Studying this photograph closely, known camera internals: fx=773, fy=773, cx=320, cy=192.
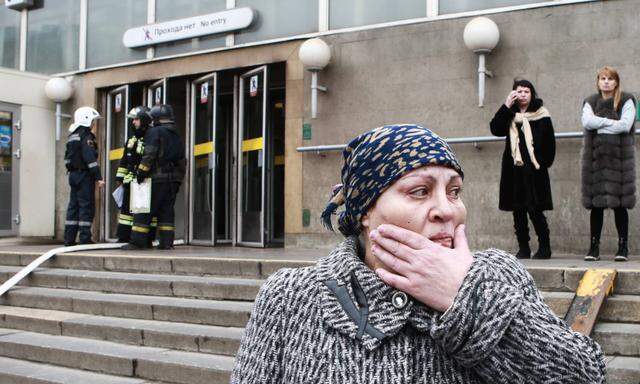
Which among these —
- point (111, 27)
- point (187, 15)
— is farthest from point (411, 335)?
point (111, 27)

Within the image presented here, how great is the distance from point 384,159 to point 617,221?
19.6 feet

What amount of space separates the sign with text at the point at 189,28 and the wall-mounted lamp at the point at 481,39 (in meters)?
3.53

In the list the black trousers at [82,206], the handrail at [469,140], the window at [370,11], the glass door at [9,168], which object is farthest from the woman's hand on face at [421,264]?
the glass door at [9,168]

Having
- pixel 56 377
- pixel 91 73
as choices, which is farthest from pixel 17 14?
pixel 56 377

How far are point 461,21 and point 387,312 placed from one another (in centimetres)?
816

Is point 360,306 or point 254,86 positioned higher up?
point 254,86

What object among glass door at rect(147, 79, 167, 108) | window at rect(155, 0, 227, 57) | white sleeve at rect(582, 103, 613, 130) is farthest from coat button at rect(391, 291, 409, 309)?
glass door at rect(147, 79, 167, 108)

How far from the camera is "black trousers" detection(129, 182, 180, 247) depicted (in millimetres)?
9688

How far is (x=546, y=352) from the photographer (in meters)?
1.42

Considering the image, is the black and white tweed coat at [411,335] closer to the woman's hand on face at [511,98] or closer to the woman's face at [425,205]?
the woman's face at [425,205]

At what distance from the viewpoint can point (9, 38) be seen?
14.3 metres

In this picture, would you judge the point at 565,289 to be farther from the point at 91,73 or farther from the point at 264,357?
the point at 91,73

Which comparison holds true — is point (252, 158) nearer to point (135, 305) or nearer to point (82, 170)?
point (82, 170)

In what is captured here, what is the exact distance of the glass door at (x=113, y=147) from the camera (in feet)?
42.4
